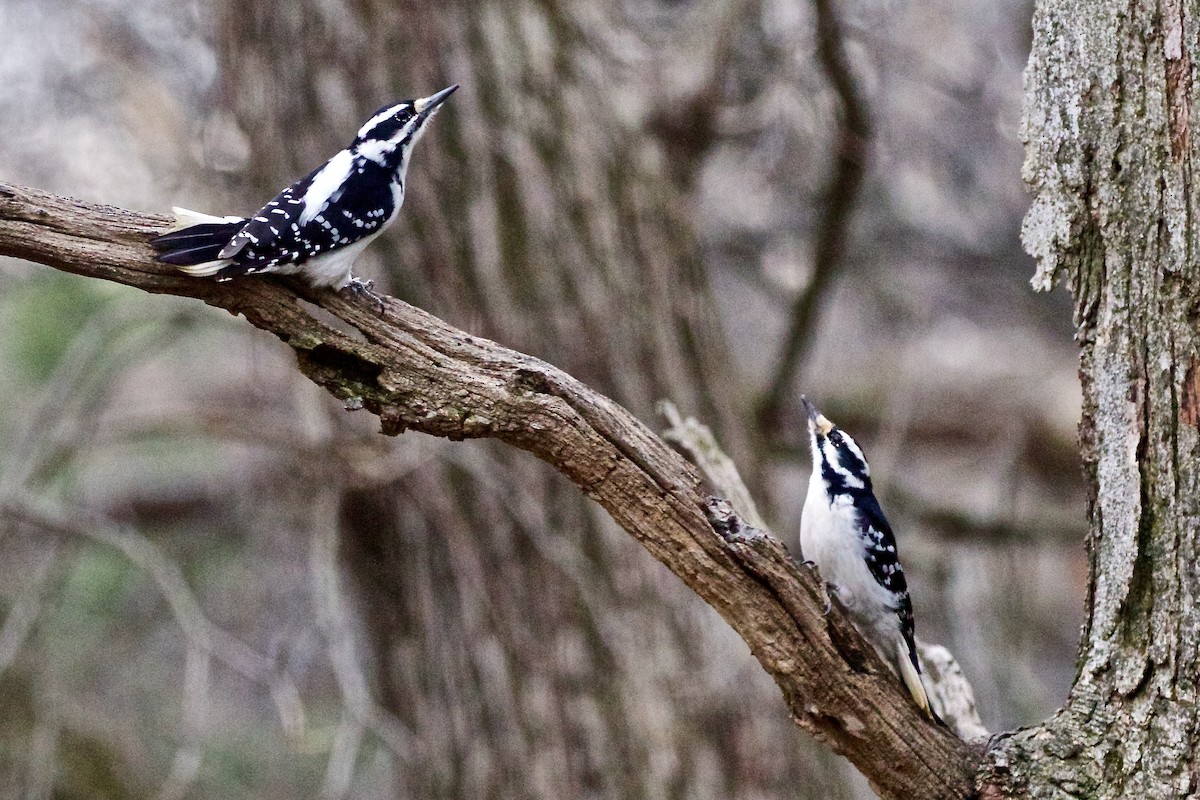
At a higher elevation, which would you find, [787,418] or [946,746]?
[787,418]

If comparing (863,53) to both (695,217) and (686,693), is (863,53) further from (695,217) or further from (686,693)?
(686,693)

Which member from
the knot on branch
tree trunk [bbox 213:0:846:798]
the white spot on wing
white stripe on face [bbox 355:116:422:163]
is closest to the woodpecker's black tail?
the white spot on wing

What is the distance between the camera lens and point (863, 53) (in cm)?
656

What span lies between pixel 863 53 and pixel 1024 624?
292 cm

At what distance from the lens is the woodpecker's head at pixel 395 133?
3.13 metres

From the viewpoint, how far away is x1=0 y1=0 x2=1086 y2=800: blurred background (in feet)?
15.2

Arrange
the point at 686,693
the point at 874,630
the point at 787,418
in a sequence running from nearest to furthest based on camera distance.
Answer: the point at 874,630 → the point at 686,693 → the point at 787,418

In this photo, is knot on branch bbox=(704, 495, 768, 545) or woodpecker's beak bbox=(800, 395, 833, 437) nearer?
knot on branch bbox=(704, 495, 768, 545)

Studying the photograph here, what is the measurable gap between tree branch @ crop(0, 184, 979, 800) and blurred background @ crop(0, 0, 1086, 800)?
1.66 m

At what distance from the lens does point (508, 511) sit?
15.4ft

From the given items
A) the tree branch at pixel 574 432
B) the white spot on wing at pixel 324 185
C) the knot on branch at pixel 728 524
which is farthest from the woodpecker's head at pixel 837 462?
the white spot on wing at pixel 324 185

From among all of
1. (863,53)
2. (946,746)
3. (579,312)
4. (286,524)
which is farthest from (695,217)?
(946,746)

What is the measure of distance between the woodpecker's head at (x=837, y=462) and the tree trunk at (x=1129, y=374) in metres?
1.36

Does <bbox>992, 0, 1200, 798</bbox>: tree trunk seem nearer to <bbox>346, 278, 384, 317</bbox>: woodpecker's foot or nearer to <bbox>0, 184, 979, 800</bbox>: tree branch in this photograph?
<bbox>0, 184, 979, 800</bbox>: tree branch
